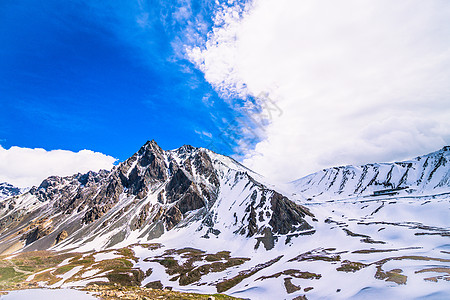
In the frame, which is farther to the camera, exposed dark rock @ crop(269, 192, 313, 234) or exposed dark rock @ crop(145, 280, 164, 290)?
exposed dark rock @ crop(269, 192, 313, 234)

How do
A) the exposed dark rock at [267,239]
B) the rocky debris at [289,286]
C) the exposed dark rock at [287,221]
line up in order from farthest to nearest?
1. the exposed dark rock at [287,221]
2. the exposed dark rock at [267,239]
3. the rocky debris at [289,286]

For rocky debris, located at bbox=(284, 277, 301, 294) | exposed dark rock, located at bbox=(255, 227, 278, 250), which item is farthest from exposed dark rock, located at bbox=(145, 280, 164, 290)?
exposed dark rock, located at bbox=(255, 227, 278, 250)

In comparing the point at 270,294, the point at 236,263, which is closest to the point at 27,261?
the point at 236,263

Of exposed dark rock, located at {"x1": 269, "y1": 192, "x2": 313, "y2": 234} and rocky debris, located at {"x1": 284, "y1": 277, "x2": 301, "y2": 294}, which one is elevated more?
exposed dark rock, located at {"x1": 269, "y1": 192, "x2": 313, "y2": 234}

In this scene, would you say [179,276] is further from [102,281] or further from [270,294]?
[270,294]

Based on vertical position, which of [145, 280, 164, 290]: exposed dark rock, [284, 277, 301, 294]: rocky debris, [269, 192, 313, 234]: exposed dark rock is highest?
[269, 192, 313, 234]: exposed dark rock

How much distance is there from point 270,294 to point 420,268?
45305mm

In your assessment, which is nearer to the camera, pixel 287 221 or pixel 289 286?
pixel 289 286

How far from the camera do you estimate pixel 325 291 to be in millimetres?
65188

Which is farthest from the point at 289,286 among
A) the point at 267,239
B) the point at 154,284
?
the point at 267,239

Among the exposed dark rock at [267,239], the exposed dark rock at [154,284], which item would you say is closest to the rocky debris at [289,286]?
the exposed dark rock at [154,284]

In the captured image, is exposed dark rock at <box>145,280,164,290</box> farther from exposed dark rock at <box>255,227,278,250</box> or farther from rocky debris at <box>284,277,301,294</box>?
exposed dark rock at <box>255,227,278,250</box>

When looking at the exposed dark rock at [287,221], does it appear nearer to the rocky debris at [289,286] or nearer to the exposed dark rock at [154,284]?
the rocky debris at [289,286]

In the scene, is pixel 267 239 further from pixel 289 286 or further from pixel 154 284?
pixel 289 286
